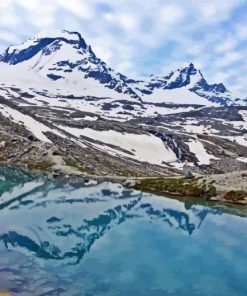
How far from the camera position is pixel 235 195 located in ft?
320

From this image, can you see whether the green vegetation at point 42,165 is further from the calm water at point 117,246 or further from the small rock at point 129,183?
the calm water at point 117,246

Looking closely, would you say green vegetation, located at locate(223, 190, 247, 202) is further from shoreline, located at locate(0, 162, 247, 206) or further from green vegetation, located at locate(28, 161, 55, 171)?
green vegetation, located at locate(28, 161, 55, 171)

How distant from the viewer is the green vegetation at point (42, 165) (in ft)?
442

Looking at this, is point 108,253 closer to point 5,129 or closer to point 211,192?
point 211,192

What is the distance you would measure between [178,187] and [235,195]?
→ 13.3 meters

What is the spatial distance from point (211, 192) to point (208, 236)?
33.1 metres

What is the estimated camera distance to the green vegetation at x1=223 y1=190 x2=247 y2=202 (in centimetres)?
9643

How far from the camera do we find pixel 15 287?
40.5 metres

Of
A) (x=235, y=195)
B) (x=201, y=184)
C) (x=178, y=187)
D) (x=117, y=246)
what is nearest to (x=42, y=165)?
(x=178, y=187)

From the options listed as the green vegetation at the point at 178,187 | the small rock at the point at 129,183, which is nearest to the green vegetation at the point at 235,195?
the green vegetation at the point at 178,187

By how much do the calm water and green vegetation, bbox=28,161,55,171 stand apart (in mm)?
35643

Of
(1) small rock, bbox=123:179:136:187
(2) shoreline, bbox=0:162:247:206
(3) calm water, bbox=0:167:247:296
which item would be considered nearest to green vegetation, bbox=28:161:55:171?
(2) shoreline, bbox=0:162:247:206

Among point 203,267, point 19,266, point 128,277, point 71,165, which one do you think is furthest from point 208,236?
point 71,165

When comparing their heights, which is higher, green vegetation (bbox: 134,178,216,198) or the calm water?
green vegetation (bbox: 134,178,216,198)
